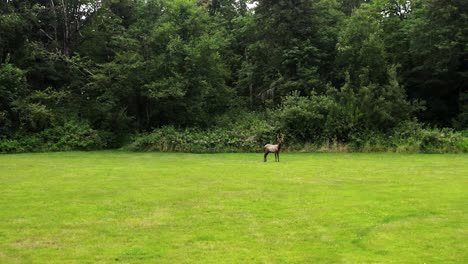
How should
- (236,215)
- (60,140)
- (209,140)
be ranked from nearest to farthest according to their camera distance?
(236,215) < (209,140) < (60,140)

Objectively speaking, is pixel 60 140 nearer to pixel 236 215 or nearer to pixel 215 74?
pixel 215 74

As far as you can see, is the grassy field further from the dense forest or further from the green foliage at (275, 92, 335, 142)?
the dense forest

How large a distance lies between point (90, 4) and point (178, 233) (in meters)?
34.0

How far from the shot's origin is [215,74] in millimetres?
39062

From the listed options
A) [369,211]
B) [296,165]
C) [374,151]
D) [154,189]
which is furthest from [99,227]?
[374,151]

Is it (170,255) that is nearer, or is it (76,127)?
(170,255)

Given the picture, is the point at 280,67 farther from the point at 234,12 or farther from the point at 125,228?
the point at 125,228

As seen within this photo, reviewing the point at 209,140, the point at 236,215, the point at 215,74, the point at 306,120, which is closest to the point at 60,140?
the point at 209,140

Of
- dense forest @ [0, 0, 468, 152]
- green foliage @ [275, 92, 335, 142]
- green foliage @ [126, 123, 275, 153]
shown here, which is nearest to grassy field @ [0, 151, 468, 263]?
green foliage @ [126, 123, 275, 153]

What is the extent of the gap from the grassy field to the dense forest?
1151 centimetres

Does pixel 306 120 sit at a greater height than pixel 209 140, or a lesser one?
greater

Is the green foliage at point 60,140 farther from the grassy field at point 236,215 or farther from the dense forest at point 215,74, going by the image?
the grassy field at point 236,215

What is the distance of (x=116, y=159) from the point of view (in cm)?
2577

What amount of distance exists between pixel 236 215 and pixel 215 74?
94.5 feet
